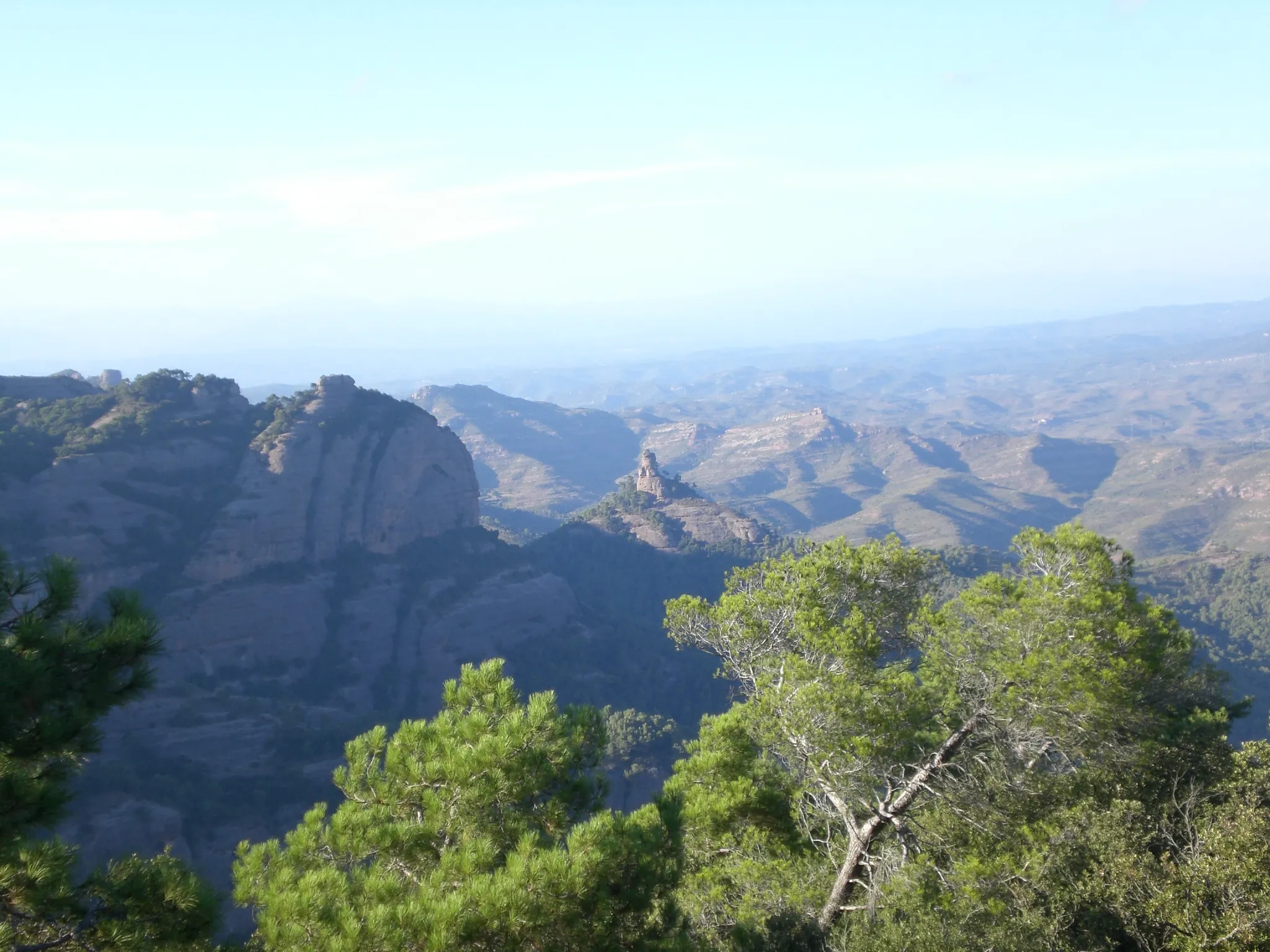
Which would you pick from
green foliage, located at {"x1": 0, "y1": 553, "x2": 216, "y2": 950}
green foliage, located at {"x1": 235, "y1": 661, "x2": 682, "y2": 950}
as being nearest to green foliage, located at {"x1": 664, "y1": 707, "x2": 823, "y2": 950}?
green foliage, located at {"x1": 235, "y1": 661, "x2": 682, "y2": 950}

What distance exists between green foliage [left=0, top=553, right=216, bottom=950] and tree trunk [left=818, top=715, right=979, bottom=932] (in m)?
7.43

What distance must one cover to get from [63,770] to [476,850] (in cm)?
354

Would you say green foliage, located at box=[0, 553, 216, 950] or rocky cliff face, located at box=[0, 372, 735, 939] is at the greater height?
green foliage, located at box=[0, 553, 216, 950]

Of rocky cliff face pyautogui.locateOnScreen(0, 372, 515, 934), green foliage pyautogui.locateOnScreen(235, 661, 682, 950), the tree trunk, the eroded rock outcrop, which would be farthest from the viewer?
the eroded rock outcrop

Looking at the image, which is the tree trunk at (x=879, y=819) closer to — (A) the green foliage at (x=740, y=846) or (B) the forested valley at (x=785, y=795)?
(B) the forested valley at (x=785, y=795)

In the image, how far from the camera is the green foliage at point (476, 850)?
22.0 feet

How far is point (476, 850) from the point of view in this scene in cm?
743

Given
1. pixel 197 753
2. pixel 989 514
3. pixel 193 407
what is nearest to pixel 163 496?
pixel 193 407

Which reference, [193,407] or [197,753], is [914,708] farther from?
[193,407]

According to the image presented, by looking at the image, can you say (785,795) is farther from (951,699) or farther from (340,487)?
(340,487)

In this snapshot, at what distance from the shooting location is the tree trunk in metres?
10.0

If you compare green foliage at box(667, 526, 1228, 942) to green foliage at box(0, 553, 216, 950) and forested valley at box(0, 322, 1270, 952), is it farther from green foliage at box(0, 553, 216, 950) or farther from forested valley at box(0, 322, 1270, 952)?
green foliage at box(0, 553, 216, 950)

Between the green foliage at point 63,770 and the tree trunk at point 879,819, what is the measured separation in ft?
24.4

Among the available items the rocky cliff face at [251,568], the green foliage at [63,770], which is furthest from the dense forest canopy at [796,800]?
the rocky cliff face at [251,568]
